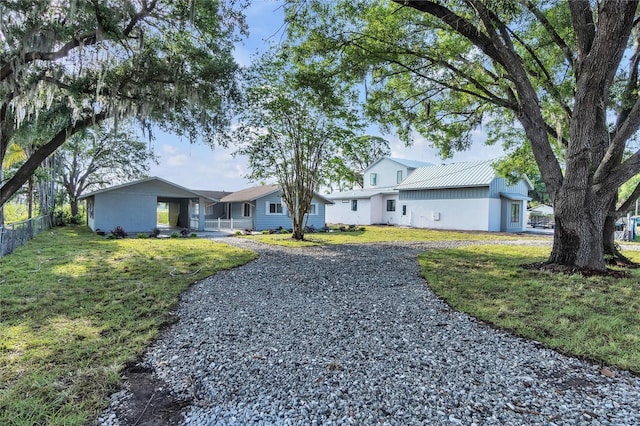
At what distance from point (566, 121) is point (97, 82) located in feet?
40.6

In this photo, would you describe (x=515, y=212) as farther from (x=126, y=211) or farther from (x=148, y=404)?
(x=148, y=404)

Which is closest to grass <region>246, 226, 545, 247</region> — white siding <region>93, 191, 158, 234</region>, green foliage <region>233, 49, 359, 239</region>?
green foliage <region>233, 49, 359, 239</region>

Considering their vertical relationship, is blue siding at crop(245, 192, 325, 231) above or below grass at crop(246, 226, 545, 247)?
above

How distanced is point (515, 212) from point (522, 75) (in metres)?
17.1

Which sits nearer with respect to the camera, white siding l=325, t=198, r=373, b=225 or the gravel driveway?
the gravel driveway

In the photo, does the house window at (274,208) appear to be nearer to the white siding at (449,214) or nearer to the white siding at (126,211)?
the white siding at (126,211)

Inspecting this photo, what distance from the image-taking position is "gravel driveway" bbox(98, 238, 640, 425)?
91.0 inches

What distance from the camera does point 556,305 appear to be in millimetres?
4758

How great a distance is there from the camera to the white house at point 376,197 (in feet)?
88.9

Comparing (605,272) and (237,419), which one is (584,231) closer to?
(605,272)

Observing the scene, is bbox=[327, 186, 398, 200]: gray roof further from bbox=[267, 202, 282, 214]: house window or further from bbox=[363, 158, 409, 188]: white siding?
bbox=[267, 202, 282, 214]: house window

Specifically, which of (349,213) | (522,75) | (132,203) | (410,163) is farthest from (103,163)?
(522,75)

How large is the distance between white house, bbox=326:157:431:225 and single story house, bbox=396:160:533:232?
1.83 m

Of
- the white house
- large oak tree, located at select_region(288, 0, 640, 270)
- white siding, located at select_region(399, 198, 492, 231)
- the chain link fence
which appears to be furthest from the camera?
the white house
